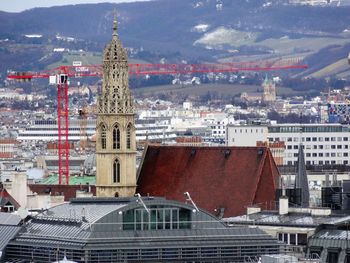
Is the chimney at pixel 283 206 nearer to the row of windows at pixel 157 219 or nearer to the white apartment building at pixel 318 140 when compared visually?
the row of windows at pixel 157 219

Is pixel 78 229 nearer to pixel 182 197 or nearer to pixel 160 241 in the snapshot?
pixel 160 241

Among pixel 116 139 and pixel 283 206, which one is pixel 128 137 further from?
pixel 283 206

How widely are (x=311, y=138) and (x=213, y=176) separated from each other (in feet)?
247

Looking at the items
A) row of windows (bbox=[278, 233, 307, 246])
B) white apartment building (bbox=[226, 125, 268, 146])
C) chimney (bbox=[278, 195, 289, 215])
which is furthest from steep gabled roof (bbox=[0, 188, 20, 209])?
white apartment building (bbox=[226, 125, 268, 146])

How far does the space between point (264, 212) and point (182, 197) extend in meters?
8.71

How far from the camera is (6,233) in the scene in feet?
185

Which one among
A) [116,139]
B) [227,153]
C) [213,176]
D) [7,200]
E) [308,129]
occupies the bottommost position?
[7,200]

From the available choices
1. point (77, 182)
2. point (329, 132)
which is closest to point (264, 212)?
point (77, 182)

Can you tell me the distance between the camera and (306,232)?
196 feet

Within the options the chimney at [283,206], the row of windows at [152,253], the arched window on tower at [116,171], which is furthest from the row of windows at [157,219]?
the arched window on tower at [116,171]

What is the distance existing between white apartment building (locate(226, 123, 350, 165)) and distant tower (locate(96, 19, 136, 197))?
68619 millimetres

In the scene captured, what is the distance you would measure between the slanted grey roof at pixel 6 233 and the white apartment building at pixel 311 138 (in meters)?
86.7

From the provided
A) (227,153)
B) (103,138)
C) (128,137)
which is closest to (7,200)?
(103,138)

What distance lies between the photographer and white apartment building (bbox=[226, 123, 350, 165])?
475 feet
